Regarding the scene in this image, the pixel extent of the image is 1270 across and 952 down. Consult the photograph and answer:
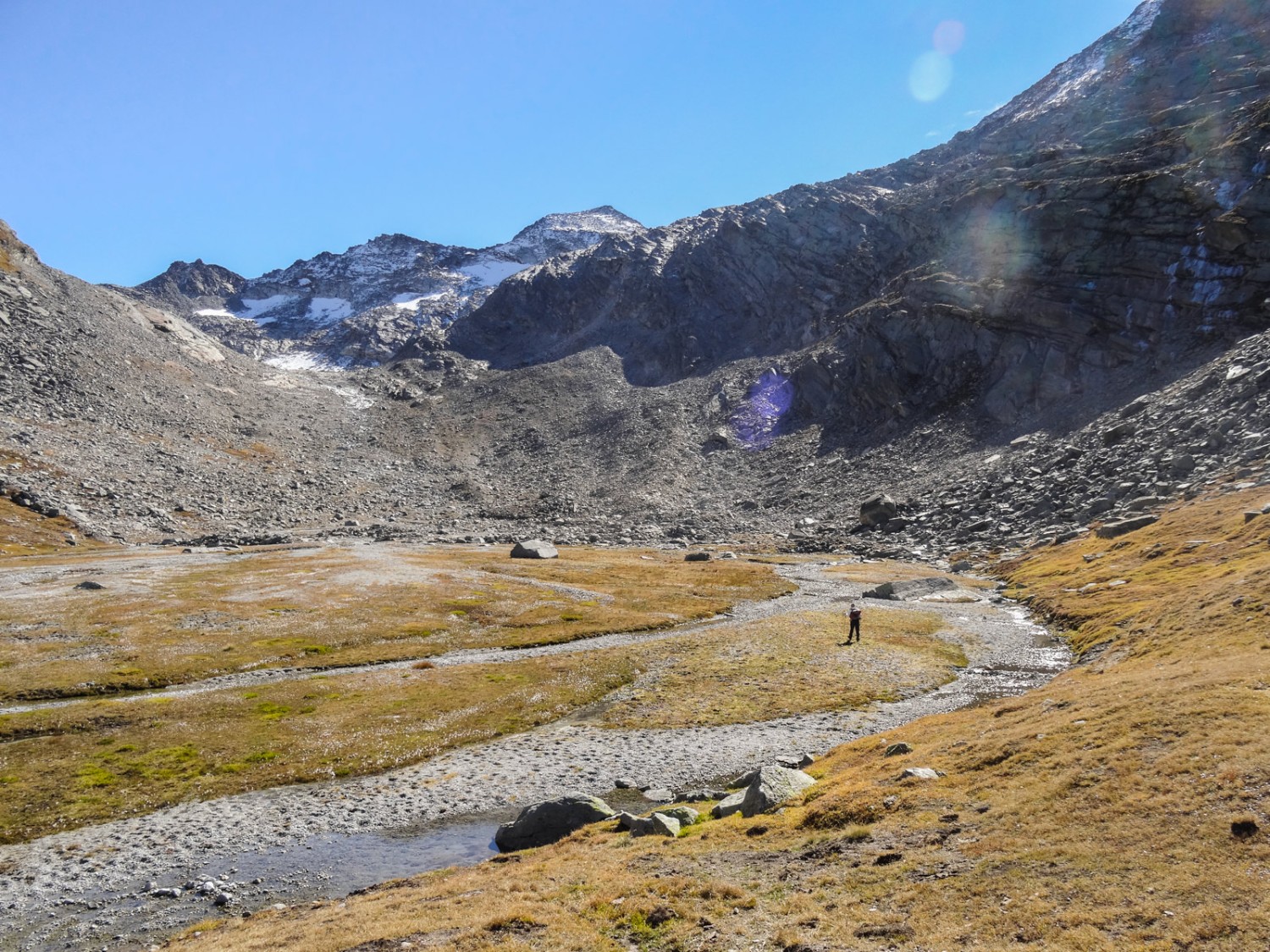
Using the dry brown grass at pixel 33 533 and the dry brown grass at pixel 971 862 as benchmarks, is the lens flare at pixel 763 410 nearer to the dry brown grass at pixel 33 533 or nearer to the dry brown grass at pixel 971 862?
the dry brown grass at pixel 33 533

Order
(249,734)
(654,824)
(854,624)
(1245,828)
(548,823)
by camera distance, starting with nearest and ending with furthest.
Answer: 1. (1245,828)
2. (654,824)
3. (548,823)
4. (249,734)
5. (854,624)

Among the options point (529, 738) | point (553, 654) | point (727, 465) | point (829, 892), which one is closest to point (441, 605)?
point (553, 654)

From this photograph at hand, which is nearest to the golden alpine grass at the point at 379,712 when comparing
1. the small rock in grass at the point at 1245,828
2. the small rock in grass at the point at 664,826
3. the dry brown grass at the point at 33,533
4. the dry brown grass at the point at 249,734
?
the dry brown grass at the point at 249,734

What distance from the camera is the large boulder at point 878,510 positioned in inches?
4801

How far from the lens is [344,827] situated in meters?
27.5

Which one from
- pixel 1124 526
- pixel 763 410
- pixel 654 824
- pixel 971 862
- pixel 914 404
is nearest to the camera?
pixel 971 862

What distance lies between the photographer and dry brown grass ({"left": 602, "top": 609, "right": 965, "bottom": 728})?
137ft

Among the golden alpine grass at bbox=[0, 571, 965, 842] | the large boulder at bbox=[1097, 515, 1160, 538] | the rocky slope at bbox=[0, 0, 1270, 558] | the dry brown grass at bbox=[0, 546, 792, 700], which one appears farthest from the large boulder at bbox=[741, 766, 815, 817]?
the rocky slope at bbox=[0, 0, 1270, 558]

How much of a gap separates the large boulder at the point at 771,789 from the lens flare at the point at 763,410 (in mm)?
149082

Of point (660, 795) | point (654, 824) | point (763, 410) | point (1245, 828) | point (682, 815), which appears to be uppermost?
point (763, 410)

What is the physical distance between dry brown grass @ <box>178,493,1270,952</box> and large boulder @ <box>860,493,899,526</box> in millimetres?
96904

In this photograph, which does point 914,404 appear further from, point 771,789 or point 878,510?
point 771,789

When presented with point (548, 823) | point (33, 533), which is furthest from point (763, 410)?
point (548, 823)

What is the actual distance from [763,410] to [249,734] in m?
159
